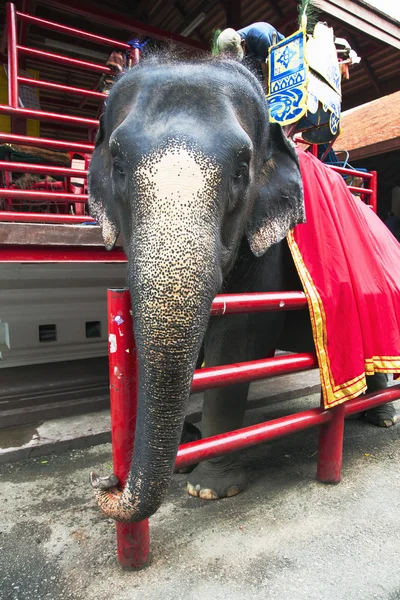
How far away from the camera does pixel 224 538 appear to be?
184 centimetres

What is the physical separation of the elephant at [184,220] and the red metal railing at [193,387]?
14 cm

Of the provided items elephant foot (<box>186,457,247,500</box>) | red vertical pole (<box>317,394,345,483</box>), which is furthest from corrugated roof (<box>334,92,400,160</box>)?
elephant foot (<box>186,457,247,500</box>)

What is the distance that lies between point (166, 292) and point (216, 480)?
1.36 m

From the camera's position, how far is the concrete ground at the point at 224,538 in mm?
1559

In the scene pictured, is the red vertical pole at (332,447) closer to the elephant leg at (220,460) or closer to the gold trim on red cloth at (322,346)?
the gold trim on red cloth at (322,346)

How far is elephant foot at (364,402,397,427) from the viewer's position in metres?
3.35

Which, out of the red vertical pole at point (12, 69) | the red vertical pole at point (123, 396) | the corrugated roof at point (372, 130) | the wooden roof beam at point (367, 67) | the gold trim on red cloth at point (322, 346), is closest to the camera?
the red vertical pole at point (123, 396)

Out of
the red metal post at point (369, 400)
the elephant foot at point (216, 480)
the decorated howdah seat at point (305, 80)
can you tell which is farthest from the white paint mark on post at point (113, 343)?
the decorated howdah seat at point (305, 80)

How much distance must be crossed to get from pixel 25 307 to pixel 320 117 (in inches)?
112

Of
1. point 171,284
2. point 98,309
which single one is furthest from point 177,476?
point 98,309

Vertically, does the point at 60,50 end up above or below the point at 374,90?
above

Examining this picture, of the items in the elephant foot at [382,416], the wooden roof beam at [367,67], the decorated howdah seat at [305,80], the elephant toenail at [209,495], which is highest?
the wooden roof beam at [367,67]

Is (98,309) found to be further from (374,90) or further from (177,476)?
(374,90)

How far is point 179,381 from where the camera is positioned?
1244 millimetres
